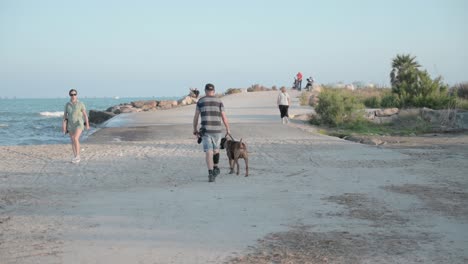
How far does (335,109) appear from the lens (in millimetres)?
26141

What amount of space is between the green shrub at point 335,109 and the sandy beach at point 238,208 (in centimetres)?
1026

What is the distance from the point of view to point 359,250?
20.1ft

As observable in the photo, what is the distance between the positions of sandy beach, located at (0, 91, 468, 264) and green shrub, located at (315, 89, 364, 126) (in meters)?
10.3

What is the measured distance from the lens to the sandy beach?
6.10 meters

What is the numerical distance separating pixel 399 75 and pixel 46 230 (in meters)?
31.8

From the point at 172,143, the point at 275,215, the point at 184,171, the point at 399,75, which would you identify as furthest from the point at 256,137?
the point at 399,75

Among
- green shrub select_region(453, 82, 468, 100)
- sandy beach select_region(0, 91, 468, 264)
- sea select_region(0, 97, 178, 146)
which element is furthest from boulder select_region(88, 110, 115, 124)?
sandy beach select_region(0, 91, 468, 264)

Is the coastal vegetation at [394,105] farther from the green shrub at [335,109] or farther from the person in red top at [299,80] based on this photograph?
the person in red top at [299,80]

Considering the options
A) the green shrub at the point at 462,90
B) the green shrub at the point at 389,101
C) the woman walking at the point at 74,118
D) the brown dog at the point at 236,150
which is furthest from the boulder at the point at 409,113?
the woman walking at the point at 74,118

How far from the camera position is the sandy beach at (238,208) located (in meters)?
6.10

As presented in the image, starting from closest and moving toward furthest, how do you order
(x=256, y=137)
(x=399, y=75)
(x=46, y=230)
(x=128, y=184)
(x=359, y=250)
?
1. (x=359, y=250)
2. (x=46, y=230)
3. (x=128, y=184)
4. (x=256, y=137)
5. (x=399, y=75)

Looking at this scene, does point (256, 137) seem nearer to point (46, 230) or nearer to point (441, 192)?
point (441, 192)

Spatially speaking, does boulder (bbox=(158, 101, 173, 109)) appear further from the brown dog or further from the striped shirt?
the striped shirt

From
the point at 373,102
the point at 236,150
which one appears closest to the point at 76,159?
the point at 236,150
